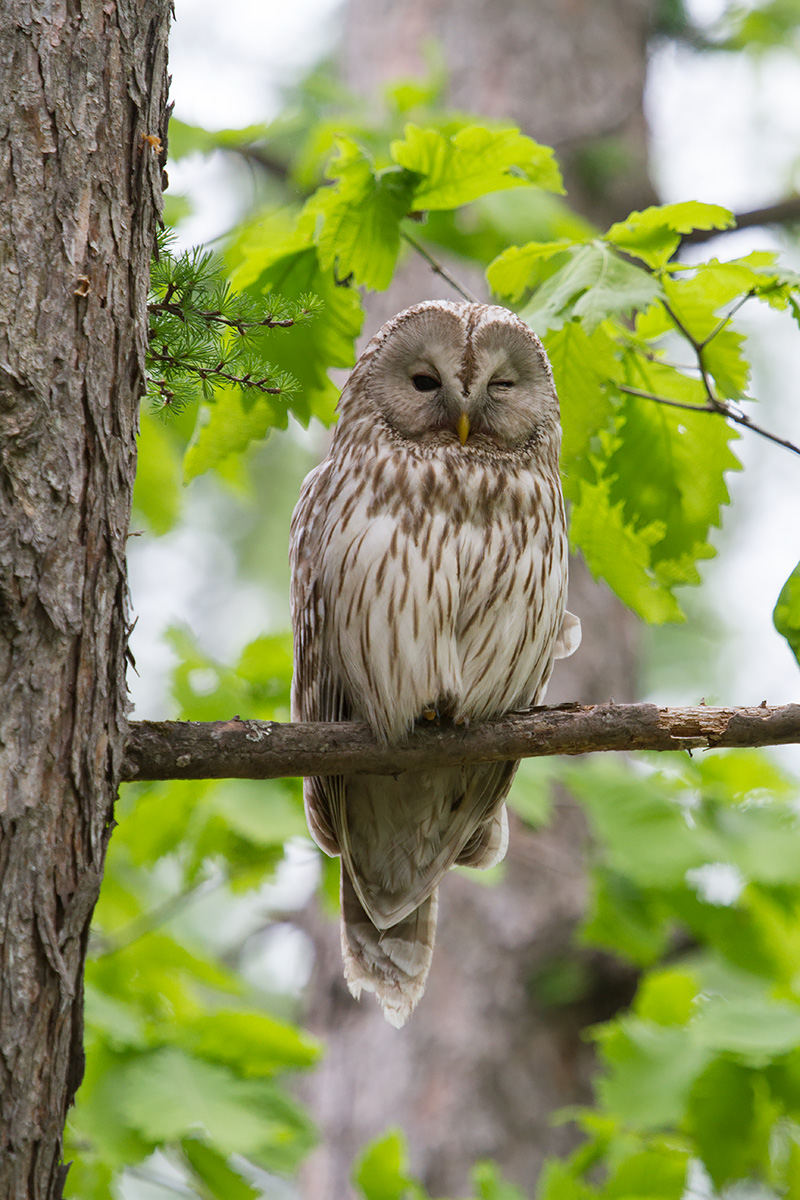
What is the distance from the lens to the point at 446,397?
106 inches

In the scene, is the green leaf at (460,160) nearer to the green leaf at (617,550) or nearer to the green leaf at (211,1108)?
the green leaf at (617,550)

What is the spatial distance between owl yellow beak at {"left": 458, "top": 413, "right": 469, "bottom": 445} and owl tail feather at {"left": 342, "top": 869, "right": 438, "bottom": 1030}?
117 cm

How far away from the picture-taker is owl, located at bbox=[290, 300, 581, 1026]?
8.46ft

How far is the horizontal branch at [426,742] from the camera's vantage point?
1985 millimetres

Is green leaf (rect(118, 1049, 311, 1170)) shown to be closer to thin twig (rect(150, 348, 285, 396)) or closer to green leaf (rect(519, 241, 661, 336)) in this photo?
thin twig (rect(150, 348, 285, 396))

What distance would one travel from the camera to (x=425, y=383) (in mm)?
2764

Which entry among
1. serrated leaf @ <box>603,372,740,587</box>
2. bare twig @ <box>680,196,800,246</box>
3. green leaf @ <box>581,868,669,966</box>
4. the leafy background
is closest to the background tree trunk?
the leafy background

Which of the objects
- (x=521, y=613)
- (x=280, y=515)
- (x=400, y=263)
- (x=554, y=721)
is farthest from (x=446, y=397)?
(x=280, y=515)

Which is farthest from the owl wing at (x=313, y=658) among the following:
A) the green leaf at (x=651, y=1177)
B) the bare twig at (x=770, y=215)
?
the bare twig at (x=770, y=215)

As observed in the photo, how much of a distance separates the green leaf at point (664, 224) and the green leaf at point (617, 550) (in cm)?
56

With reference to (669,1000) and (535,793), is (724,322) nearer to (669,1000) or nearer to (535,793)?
(535,793)

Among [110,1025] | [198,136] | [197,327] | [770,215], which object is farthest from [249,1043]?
[770,215]

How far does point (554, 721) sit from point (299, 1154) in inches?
53.7

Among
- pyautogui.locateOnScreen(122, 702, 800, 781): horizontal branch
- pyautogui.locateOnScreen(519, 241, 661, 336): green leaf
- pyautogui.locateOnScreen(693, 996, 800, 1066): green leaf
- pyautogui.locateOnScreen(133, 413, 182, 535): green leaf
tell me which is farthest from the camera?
pyautogui.locateOnScreen(133, 413, 182, 535): green leaf
